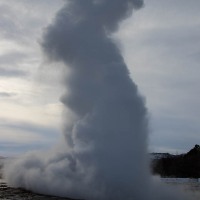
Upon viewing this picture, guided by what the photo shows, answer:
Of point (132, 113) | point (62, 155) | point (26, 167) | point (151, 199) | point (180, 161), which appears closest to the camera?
A: point (151, 199)

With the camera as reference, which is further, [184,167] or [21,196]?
[184,167]

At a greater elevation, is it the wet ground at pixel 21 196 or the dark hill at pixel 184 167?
the dark hill at pixel 184 167

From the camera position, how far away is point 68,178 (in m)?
38.6

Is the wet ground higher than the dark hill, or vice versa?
the dark hill

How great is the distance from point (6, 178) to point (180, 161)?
65.0m

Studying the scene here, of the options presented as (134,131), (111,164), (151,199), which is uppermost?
(134,131)

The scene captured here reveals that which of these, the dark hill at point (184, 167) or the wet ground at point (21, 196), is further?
the dark hill at point (184, 167)

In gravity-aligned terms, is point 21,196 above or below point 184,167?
below

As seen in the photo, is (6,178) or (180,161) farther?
(180,161)

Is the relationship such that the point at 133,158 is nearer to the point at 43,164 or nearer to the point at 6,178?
the point at 43,164

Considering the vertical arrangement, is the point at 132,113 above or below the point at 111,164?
above

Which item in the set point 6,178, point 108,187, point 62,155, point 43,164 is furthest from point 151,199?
point 6,178

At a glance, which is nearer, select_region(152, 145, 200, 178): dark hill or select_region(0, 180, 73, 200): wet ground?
→ select_region(0, 180, 73, 200): wet ground

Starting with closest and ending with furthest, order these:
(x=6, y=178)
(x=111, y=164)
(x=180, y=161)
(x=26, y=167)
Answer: (x=111, y=164) → (x=26, y=167) → (x=6, y=178) → (x=180, y=161)
